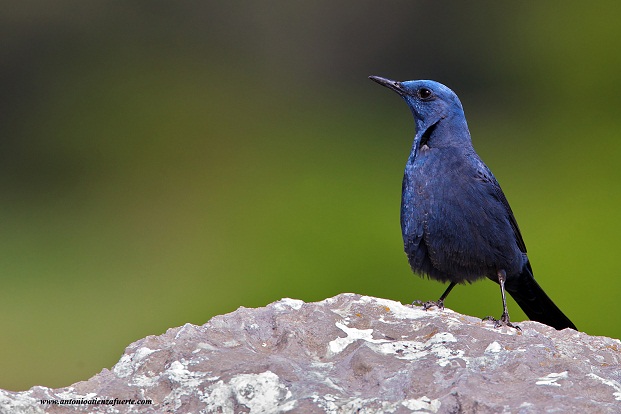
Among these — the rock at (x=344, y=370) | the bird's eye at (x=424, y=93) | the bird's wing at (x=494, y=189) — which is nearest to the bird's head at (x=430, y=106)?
the bird's eye at (x=424, y=93)

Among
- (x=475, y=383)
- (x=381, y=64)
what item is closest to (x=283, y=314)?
(x=475, y=383)

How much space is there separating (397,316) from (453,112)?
1971mm

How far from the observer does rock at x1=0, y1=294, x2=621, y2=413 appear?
13.0 ft

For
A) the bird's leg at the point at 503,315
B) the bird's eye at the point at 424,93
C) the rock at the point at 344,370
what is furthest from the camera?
the bird's eye at the point at 424,93

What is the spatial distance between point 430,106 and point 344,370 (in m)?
2.81

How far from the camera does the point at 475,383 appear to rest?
159 inches

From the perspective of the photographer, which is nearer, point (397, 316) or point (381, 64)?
point (397, 316)

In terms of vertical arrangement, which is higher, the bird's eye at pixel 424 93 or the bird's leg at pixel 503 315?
the bird's eye at pixel 424 93

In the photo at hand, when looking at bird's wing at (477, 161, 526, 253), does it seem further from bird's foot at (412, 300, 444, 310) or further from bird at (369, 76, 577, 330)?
bird's foot at (412, 300, 444, 310)

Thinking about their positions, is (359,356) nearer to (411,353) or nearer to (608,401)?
(411,353)

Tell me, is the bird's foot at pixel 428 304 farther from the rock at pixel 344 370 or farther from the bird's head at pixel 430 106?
the bird's head at pixel 430 106

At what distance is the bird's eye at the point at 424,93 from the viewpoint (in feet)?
21.9

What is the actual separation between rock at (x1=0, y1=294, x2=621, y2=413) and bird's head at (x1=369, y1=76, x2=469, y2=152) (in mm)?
1837

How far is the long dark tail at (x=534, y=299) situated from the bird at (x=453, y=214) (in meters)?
0.03
